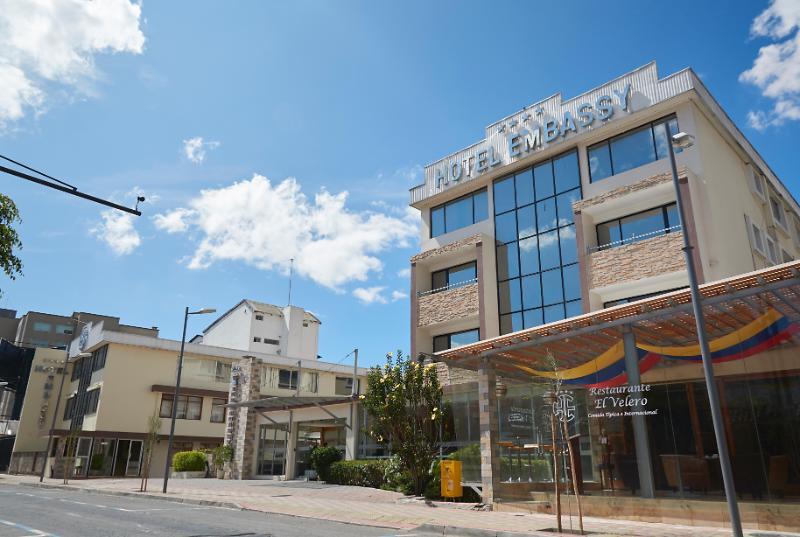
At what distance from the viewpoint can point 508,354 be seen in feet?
58.2

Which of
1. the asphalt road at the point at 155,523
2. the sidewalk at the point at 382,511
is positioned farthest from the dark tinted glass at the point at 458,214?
the asphalt road at the point at 155,523

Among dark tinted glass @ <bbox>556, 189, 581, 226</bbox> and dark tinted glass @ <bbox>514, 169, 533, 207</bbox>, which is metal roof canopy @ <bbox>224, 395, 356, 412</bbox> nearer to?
dark tinted glass @ <bbox>514, 169, 533, 207</bbox>

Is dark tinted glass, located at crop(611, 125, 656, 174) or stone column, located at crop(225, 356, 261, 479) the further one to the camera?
stone column, located at crop(225, 356, 261, 479)

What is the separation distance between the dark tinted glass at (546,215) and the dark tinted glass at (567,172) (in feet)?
2.30

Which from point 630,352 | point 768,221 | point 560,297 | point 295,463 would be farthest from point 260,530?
point 768,221

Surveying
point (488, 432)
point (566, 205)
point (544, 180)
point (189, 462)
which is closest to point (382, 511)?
point (488, 432)

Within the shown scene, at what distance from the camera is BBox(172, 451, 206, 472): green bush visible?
117ft

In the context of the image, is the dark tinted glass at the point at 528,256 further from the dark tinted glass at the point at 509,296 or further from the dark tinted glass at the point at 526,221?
the dark tinted glass at the point at 509,296

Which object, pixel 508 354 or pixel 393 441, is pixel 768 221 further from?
pixel 393 441

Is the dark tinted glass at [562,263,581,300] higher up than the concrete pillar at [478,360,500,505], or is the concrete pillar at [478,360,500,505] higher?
the dark tinted glass at [562,263,581,300]

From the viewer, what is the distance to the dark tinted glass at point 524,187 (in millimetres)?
27422

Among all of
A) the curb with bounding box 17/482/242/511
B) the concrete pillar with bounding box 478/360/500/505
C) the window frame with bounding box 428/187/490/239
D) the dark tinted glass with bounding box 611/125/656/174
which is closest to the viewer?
the concrete pillar with bounding box 478/360/500/505

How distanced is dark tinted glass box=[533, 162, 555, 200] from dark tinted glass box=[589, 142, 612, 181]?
6.44 ft

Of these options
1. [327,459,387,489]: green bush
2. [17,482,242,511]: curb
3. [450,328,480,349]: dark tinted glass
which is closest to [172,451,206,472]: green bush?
[17,482,242,511]: curb
